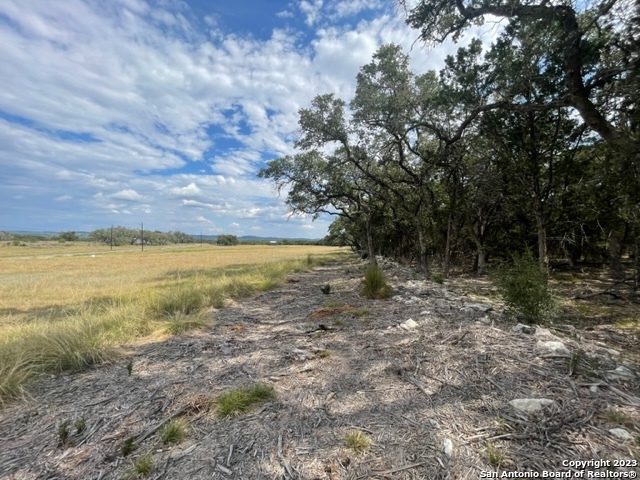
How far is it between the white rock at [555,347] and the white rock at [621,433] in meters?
1.14

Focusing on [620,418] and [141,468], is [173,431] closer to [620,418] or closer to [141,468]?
[141,468]

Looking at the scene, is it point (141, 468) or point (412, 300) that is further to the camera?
point (412, 300)

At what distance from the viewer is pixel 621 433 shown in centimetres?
171

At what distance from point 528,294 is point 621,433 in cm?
288

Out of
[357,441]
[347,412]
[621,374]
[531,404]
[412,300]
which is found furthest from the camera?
[412,300]

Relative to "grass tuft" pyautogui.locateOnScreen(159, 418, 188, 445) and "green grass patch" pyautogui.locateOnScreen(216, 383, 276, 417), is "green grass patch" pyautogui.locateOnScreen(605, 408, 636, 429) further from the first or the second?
"grass tuft" pyautogui.locateOnScreen(159, 418, 188, 445)

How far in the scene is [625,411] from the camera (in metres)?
1.91

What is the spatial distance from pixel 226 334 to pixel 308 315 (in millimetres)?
1630

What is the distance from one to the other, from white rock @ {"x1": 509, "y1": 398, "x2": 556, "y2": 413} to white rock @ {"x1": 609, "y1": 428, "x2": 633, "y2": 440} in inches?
13.0

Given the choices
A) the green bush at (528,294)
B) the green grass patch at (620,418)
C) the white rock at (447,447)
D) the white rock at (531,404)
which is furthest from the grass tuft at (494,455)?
the green bush at (528,294)

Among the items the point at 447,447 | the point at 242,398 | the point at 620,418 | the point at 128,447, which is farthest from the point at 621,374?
the point at 128,447

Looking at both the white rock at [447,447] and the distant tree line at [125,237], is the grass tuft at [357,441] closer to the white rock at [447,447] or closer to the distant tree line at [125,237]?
the white rock at [447,447]

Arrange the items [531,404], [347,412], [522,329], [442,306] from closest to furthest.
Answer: [531,404]
[347,412]
[522,329]
[442,306]

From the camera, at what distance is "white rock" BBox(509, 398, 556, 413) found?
2012mm
